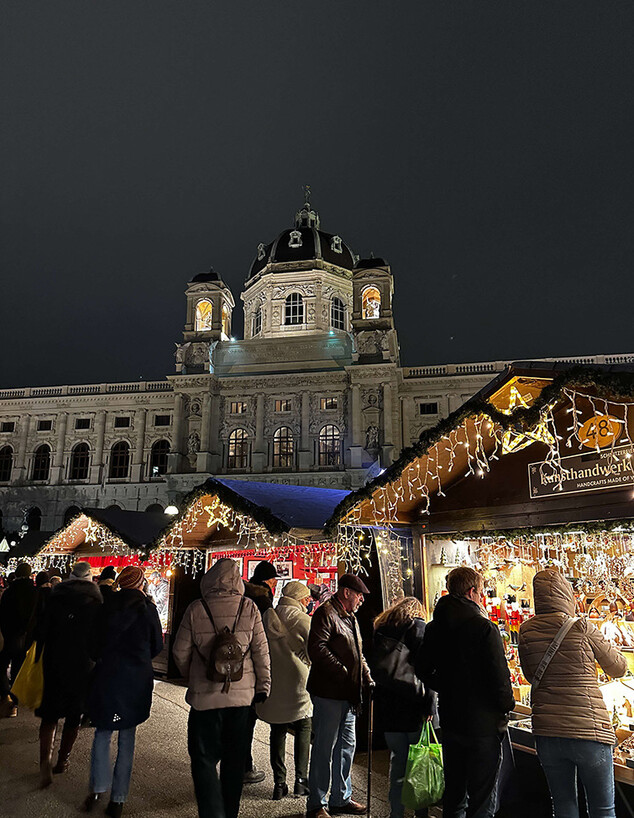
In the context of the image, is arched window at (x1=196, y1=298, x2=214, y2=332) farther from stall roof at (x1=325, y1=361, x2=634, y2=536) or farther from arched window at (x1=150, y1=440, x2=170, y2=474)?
stall roof at (x1=325, y1=361, x2=634, y2=536)

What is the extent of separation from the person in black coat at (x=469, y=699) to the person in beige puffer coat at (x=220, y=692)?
1108 millimetres

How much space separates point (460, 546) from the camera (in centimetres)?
683

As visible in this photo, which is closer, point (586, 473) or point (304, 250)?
point (586, 473)

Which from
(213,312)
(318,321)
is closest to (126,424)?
(213,312)

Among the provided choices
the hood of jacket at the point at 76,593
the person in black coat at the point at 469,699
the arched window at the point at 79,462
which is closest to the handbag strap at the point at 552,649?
the person in black coat at the point at 469,699

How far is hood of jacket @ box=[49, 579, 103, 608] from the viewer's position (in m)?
5.35

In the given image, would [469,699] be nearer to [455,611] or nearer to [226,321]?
[455,611]

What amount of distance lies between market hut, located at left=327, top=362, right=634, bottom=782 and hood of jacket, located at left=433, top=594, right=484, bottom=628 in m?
1.65

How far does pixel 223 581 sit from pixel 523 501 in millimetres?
3355

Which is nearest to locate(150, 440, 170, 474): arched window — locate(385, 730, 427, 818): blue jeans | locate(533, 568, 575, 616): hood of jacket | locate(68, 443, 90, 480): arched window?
locate(68, 443, 90, 480): arched window

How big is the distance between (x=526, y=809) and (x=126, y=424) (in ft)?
117

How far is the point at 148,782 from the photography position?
5145mm

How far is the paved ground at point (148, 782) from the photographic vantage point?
179 inches

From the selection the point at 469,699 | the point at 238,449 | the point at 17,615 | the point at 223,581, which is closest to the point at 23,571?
the point at 17,615
